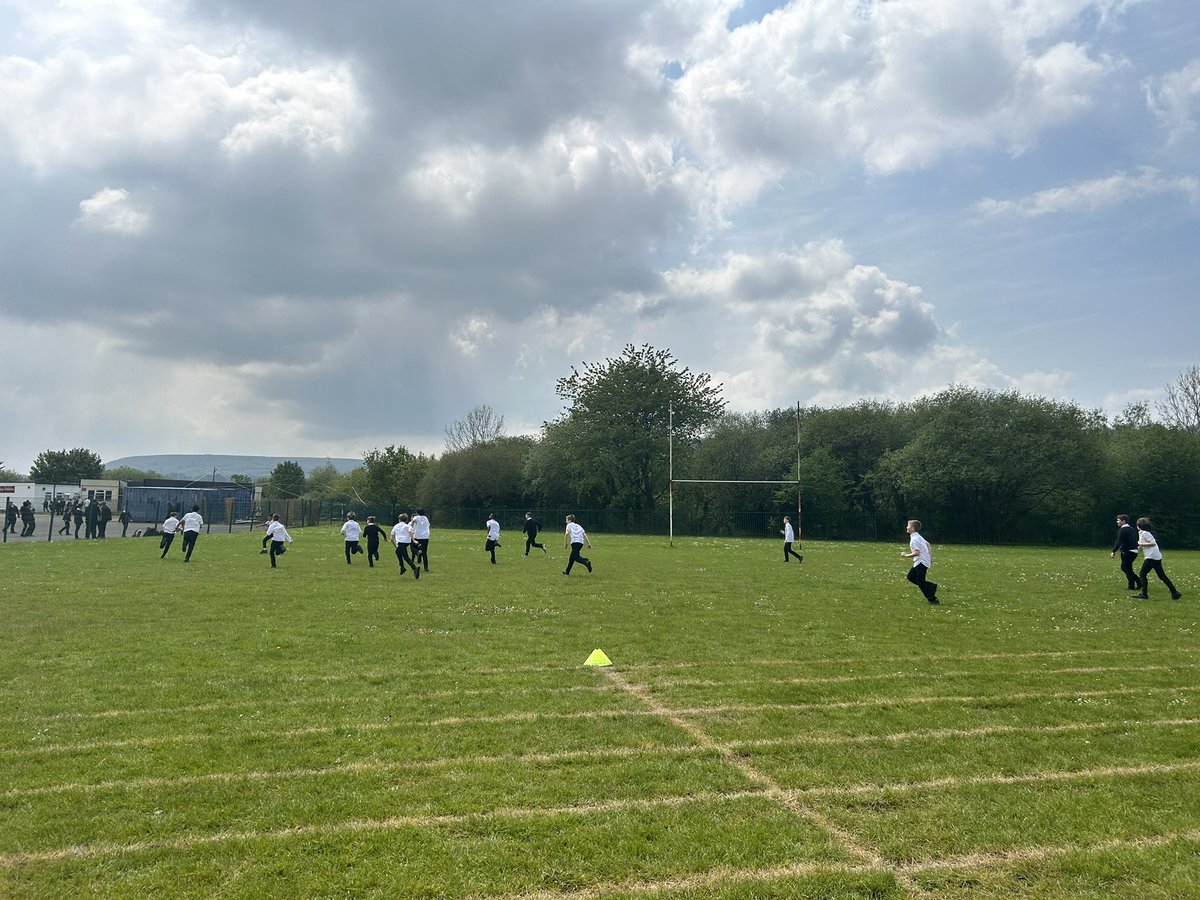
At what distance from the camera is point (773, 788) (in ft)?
18.0

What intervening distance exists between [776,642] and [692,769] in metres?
5.62

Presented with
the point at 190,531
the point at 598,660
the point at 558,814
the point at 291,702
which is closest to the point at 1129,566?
the point at 598,660

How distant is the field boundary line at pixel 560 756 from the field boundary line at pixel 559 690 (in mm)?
Answer: 1819

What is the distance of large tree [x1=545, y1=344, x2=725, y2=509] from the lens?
6203 cm

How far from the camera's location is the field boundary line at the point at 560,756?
5445mm

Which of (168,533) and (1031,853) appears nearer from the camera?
(1031,853)

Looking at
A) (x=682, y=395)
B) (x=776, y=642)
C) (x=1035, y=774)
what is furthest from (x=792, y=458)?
(x=1035, y=774)

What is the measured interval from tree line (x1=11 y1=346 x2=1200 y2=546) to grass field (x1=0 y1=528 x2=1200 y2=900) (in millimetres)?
37282

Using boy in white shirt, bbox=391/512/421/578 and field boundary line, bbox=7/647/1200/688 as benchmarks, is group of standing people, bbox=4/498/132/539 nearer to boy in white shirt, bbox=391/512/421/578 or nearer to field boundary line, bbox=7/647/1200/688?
boy in white shirt, bbox=391/512/421/578

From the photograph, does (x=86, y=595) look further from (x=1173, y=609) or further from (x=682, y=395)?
(x=682, y=395)

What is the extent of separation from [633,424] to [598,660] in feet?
175

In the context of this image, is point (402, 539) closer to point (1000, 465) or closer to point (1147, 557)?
point (1147, 557)

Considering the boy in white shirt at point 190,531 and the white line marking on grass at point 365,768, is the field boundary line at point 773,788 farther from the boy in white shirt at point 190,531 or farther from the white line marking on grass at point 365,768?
the boy in white shirt at point 190,531

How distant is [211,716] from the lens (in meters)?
7.12
